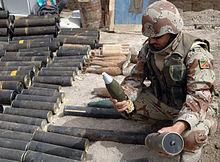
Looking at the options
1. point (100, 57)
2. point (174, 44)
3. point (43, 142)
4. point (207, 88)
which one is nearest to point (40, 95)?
point (43, 142)

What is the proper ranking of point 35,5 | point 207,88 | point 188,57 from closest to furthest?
point 207,88 → point 188,57 → point 35,5

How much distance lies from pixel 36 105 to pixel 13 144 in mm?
1053

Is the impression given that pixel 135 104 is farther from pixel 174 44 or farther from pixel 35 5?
pixel 35 5

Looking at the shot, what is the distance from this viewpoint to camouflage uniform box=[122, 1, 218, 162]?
2.48 m

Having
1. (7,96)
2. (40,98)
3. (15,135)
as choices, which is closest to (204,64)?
(15,135)

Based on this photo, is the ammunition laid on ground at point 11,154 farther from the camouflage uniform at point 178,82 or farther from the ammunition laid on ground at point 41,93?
the camouflage uniform at point 178,82

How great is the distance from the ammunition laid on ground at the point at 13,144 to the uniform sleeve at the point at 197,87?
239cm

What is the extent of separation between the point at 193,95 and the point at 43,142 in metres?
2.38

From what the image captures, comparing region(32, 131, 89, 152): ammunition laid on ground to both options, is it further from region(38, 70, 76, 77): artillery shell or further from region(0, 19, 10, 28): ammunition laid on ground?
region(0, 19, 10, 28): ammunition laid on ground

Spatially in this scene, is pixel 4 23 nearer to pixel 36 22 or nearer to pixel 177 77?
pixel 36 22

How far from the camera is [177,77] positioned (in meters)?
2.80

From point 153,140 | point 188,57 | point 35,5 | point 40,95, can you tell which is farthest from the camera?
point 35,5

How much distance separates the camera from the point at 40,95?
480 cm

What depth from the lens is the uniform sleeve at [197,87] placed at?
2424 millimetres
